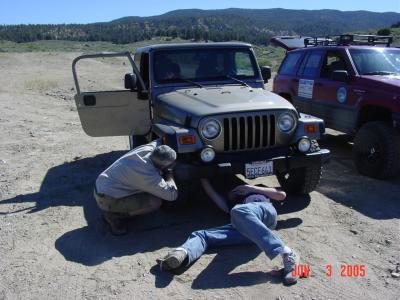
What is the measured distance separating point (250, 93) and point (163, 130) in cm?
122

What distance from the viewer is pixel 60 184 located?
6.50 metres

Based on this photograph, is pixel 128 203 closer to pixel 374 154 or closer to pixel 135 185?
pixel 135 185

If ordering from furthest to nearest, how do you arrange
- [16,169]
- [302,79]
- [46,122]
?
1. [46,122]
2. [302,79]
3. [16,169]

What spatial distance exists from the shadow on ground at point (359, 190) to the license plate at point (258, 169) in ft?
4.18

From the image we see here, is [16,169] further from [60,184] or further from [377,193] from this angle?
[377,193]

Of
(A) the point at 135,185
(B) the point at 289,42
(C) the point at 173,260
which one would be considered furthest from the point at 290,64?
(C) the point at 173,260

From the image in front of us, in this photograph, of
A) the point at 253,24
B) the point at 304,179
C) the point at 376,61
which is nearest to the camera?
the point at 304,179

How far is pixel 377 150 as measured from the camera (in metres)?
6.45

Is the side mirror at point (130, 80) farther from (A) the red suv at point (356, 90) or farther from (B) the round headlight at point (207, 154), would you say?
(A) the red suv at point (356, 90)

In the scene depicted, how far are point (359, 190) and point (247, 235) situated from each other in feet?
8.56

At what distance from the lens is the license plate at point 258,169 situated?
497 cm

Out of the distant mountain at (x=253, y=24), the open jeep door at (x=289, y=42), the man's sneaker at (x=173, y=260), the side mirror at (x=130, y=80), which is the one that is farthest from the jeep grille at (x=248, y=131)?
the distant mountain at (x=253, y=24)

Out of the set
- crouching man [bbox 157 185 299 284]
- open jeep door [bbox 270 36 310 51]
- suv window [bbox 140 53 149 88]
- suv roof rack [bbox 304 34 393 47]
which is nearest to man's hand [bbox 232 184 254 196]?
crouching man [bbox 157 185 299 284]

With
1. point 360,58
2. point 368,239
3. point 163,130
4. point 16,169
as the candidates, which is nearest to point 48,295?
point 163,130
